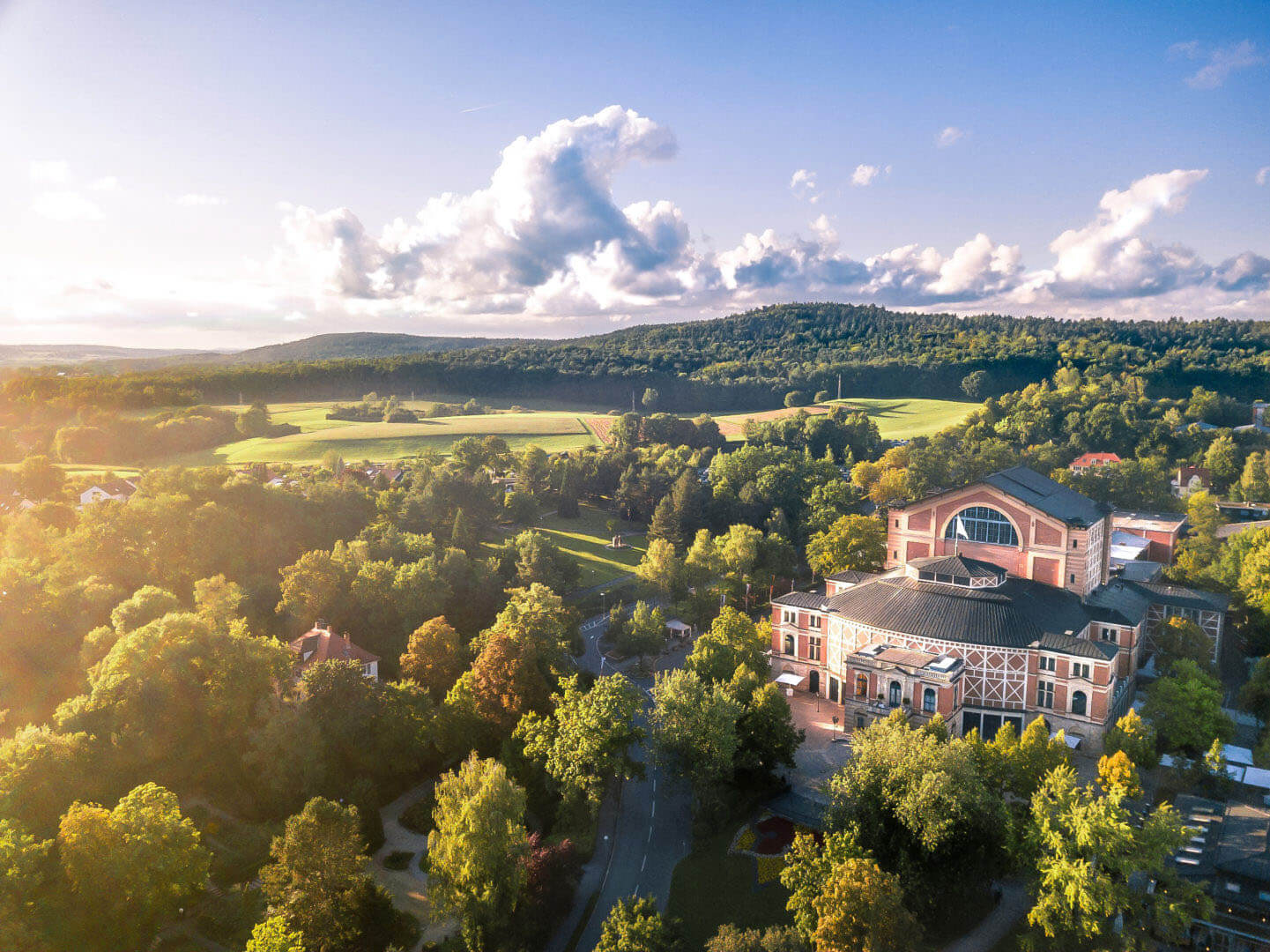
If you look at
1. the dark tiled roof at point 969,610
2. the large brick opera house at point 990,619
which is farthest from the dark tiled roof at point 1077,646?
the dark tiled roof at point 969,610

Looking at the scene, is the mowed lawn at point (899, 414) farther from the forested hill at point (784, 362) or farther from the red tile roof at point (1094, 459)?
the red tile roof at point (1094, 459)

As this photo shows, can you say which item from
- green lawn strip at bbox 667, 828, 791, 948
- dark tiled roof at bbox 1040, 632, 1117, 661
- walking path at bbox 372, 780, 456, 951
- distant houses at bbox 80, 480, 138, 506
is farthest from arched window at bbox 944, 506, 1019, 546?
distant houses at bbox 80, 480, 138, 506

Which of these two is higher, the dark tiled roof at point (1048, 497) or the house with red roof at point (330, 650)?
the dark tiled roof at point (1048, 497)

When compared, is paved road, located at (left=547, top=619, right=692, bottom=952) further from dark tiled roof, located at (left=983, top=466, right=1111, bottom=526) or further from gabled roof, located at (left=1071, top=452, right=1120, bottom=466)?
gabled roof, located at (left=1071, top=452, right=1120, bottom=466)

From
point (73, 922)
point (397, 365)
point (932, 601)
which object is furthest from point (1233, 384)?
point (73, 922)

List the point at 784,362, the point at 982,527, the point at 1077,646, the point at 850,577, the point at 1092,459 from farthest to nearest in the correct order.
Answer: the point at 784,362
the point at 1092,459
the point at 850,577
the point at 982,527
the point at 1077,646

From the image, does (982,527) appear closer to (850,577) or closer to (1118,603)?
(850,577)

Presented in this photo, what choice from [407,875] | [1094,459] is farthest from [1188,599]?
[1094,459]
